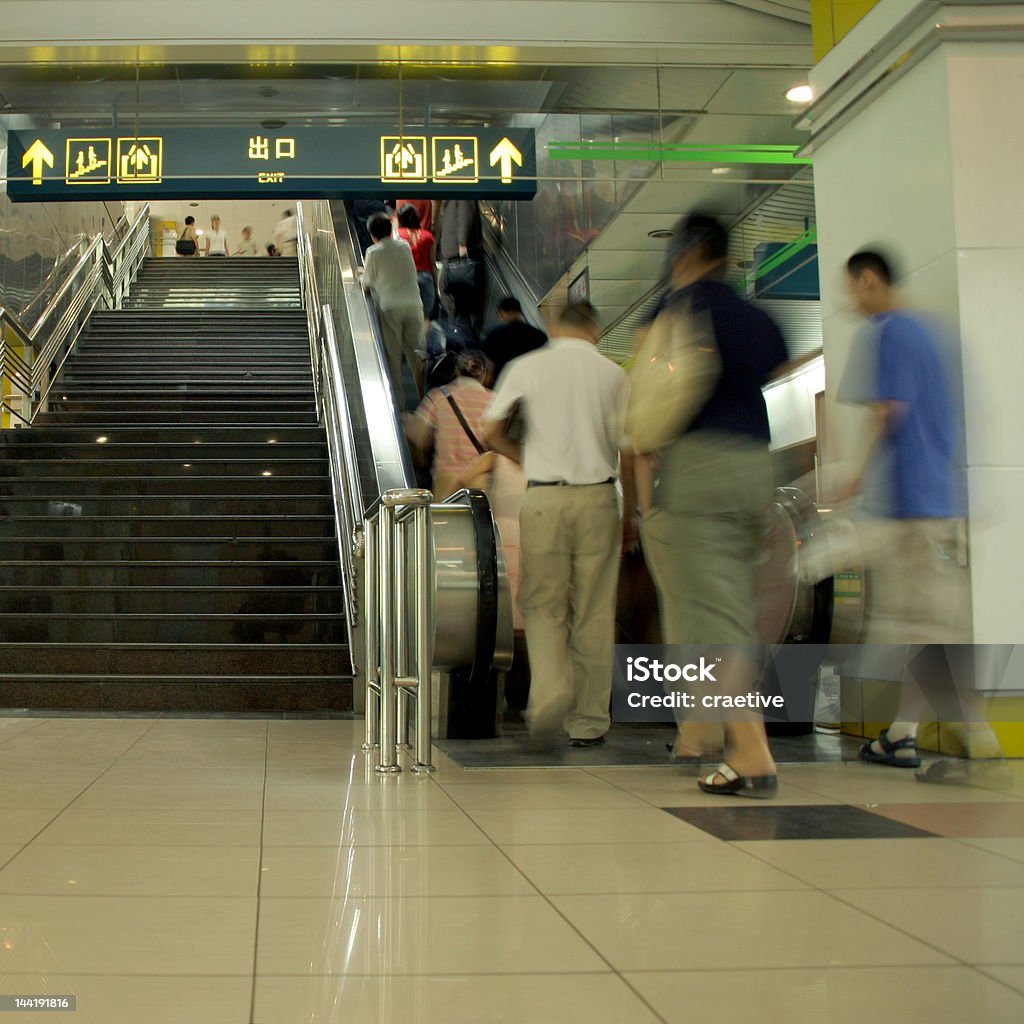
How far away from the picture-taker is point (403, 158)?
824 centimetres

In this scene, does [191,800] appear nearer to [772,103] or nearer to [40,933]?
[40,933]

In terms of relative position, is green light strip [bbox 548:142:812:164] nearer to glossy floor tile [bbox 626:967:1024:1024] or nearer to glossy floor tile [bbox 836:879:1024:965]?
glossy floor tile [bbox 836:879:1024:965]

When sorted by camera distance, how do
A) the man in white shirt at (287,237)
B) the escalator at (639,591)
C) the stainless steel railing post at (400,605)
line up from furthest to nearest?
the man in white shirt at (287,237), the escalator at (639,591), the stainless steel railing post at (400,605)

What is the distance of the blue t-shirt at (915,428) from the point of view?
3760mm

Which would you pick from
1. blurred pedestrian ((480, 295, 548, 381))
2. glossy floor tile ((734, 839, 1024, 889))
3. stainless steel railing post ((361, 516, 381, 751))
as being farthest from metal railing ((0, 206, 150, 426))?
glossy floor tile ((734, 839, 1024, 889))

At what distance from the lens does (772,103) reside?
27.0 ft

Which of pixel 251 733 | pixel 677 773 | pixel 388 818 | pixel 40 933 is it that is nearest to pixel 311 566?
pixel 251 733

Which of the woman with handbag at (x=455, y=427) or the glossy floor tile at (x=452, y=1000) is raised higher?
the woman with handbag at (x=455, y=427)

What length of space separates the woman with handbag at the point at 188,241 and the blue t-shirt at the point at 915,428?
22656mm

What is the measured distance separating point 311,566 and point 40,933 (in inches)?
226

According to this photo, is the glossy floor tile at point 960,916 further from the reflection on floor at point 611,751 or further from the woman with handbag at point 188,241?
the woman with handbag at point 188,241

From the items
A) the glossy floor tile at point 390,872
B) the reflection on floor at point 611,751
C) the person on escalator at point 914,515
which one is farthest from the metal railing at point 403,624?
the person on escalator at point 914,515

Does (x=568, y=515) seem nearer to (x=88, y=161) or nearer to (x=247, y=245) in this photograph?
(x=88, y=161)

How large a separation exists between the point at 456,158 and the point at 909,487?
206 inches
